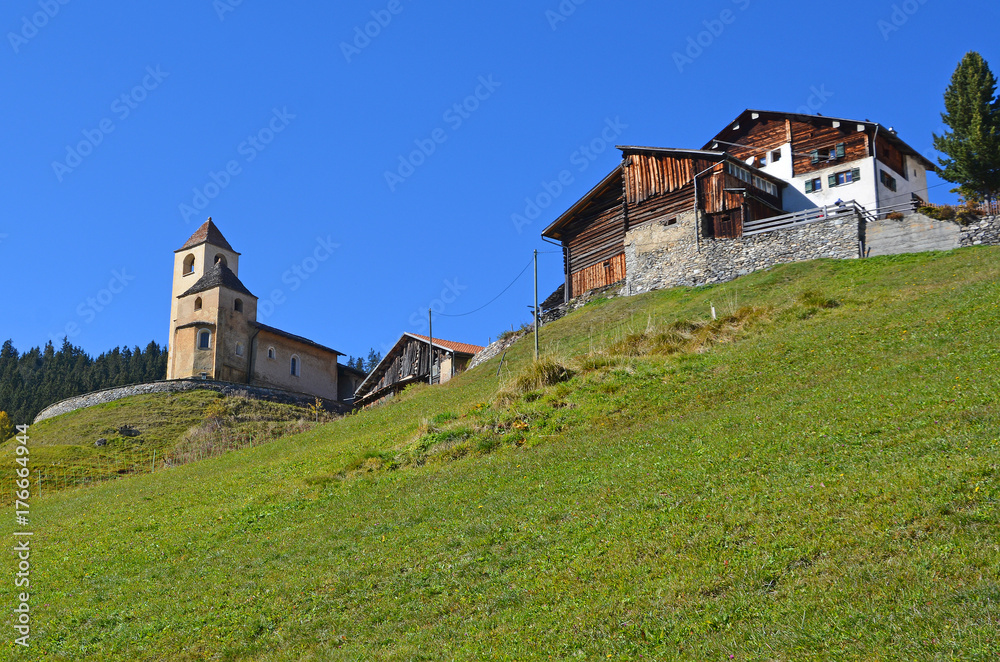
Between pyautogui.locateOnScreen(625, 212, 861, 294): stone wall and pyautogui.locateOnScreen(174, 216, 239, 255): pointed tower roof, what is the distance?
35924mm

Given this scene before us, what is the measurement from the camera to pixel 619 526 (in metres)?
11.9

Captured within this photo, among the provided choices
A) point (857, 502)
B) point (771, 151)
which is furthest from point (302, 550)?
point (771, 151)

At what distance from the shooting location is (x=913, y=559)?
349 inches

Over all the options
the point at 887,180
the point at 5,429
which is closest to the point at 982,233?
the point at 887,180

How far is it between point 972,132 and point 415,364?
30858 millimetres

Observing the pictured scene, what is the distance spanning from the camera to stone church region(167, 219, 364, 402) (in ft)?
193

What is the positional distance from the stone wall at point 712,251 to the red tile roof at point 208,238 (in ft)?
118

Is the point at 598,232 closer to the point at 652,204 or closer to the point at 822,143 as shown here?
the point at 652,204

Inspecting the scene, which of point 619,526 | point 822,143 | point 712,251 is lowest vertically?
point 619,526

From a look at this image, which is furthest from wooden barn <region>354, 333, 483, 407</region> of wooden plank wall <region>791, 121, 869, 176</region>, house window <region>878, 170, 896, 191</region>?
house window <region>878, 170, 896, 191</region>

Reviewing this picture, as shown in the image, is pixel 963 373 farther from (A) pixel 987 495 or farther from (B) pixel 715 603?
(B) pixel 715 603

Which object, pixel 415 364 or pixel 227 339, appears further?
pixel 227 339
